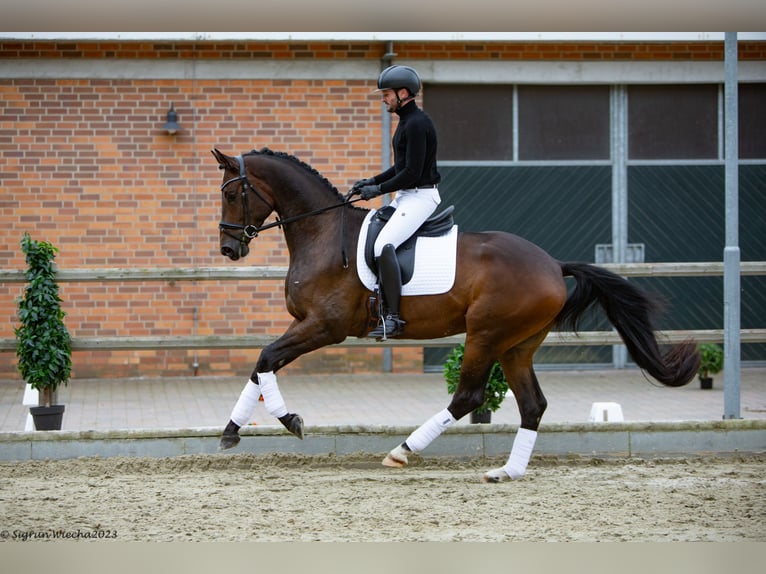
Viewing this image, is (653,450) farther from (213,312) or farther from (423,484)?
(213,312)

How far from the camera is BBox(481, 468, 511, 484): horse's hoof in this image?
20.2ft

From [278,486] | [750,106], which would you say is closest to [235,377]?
[278,486]

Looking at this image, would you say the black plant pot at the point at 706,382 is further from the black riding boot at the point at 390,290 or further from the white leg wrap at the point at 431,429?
the black riding boot at the point at 390,290

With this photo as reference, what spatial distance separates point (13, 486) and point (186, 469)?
3.81 feet

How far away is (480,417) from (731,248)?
247cm

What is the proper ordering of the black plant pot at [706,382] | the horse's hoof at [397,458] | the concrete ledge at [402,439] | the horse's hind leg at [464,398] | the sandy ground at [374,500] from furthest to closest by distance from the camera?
the black plant pot at [706,382] < the concrete ledge at [402,439] < the horse's hoof at [397,458] < the horse's hind leg at [464,398] < the sandy ground at [374,500]

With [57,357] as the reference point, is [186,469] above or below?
below

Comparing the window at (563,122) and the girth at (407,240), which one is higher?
the window at (563,122)

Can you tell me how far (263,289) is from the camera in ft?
40.4

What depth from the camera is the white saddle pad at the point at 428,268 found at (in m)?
6.32

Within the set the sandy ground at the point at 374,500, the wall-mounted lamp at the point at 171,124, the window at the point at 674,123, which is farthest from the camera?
the window at the point at 674,123

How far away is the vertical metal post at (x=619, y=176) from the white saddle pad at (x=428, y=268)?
281 inches

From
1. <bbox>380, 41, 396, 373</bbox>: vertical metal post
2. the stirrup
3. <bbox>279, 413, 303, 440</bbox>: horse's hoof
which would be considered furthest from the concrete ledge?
<bbox>380, 41, 396, 373</bbox>: vertical metal post

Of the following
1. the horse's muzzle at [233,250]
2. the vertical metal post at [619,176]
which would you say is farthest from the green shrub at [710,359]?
the horse's muzzle at [233,250]
